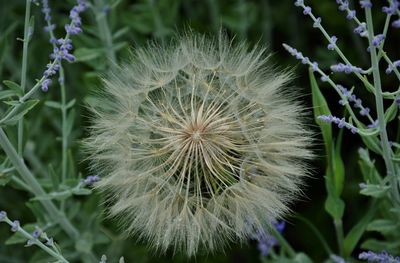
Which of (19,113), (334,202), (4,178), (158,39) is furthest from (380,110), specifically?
(158,39)

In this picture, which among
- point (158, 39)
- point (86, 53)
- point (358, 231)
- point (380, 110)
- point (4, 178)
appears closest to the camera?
point (380, 110)

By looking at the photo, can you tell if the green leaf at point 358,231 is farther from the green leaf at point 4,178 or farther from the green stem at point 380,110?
the green leaf at point 4,178

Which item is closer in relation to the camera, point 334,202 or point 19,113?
point 19,113

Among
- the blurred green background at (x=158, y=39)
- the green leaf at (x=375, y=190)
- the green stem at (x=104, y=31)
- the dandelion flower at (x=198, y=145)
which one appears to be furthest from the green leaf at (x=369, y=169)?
the green stem at (x=104, y=31)

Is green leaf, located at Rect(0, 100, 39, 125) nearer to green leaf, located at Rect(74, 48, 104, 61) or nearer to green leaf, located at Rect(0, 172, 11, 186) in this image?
green leaf, located at Rect(0, 172, 11, 186)

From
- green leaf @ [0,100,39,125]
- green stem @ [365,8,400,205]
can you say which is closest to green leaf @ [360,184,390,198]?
green stem @ [365,8,400,205]

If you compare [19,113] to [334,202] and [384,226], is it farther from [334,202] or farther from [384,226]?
[384,226]
